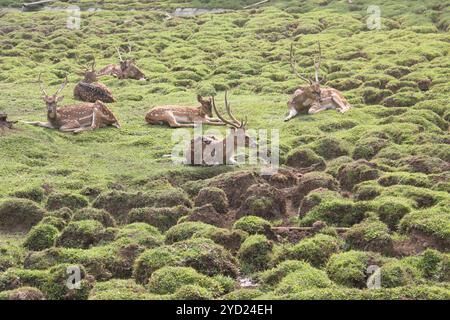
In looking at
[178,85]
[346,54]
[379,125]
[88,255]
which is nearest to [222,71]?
[178,85]

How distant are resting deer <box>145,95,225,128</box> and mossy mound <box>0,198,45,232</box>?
251 inches

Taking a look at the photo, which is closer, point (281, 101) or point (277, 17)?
point (281, 101)

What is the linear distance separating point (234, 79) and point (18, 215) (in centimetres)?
1417

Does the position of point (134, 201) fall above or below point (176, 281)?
above

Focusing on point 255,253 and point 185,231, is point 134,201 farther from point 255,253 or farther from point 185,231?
point 255,253

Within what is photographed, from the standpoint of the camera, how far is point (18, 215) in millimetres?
12430

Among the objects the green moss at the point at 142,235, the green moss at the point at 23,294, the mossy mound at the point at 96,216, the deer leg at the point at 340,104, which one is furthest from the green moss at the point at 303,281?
the deer leg at the point at 340,104

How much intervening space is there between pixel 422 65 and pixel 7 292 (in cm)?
1783

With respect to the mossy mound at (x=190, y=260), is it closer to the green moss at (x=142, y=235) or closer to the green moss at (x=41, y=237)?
the green moss at (x=142, y=235)

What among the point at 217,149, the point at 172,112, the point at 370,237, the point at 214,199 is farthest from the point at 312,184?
the point at 172,112

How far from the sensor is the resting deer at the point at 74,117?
700 inches

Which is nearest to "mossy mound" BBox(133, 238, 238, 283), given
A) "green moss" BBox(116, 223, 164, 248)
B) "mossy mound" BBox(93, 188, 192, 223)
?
"green moss" BBox(116, 223, 164, 248)

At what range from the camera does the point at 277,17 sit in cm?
3872
